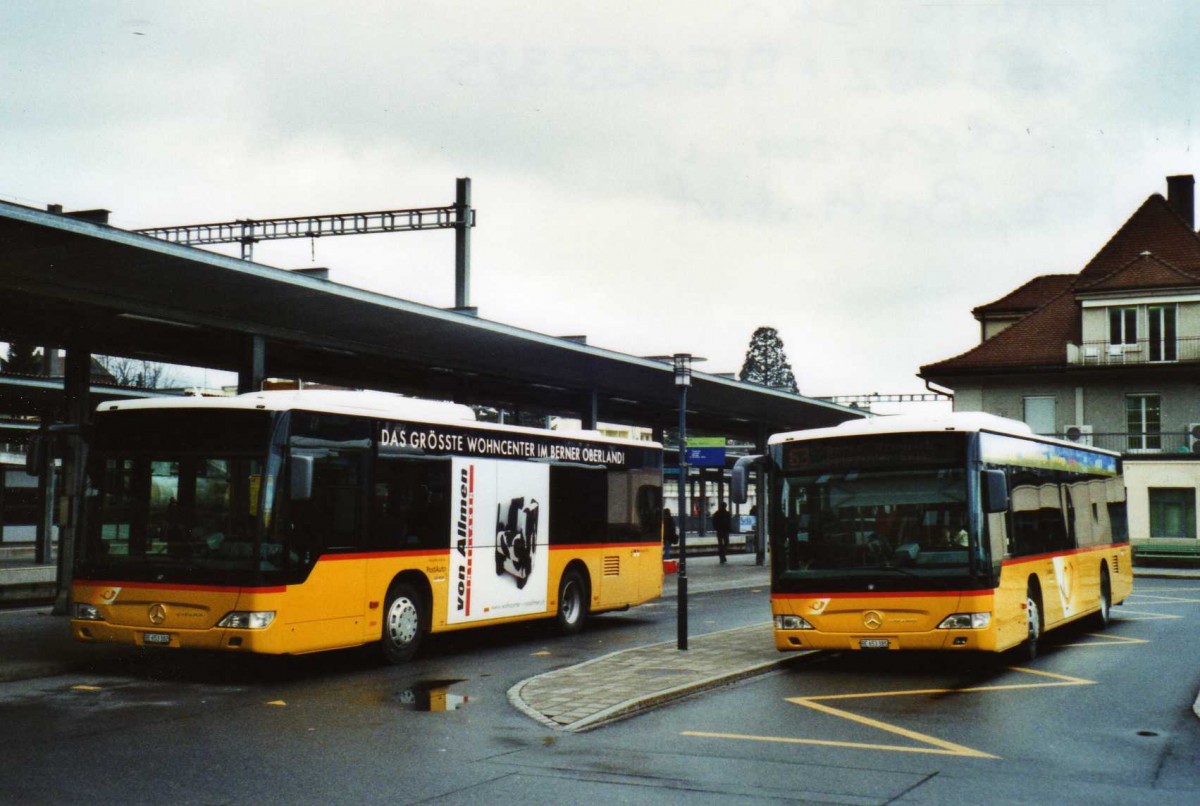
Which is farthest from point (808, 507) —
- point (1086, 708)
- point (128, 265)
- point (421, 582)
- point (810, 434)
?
point (128, 265)

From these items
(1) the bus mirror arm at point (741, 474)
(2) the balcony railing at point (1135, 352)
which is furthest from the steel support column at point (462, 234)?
(2) the balcony railing at point (1135, 352)

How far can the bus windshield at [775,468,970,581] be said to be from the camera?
43.5 ft

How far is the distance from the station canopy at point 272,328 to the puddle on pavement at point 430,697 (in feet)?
24.2

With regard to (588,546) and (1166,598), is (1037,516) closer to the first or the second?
(588,546)

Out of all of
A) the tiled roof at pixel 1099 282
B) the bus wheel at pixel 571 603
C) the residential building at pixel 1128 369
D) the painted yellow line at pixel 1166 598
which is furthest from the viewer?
the tiled roof at pixel 1099 282

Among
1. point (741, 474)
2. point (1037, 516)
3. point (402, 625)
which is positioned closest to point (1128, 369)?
point (1037, 516)

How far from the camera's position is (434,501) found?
1553 cm

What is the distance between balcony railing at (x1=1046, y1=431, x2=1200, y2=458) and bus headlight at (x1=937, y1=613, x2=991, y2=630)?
38.3 metres

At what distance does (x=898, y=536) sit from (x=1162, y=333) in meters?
41.5

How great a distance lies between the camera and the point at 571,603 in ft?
62.4

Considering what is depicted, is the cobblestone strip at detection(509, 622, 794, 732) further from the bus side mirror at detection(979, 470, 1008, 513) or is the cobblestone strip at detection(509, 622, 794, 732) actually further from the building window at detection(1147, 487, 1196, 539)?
the building window at detection(1147, 487, 1196, 539)

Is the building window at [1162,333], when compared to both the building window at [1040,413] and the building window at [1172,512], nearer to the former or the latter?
the building window at [1040,413]

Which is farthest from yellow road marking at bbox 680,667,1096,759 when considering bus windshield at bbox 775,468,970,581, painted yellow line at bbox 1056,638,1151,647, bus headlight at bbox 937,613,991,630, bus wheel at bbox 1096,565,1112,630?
bus wheel at bbox 1096,565,1112,630

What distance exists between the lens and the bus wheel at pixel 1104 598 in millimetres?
19753
